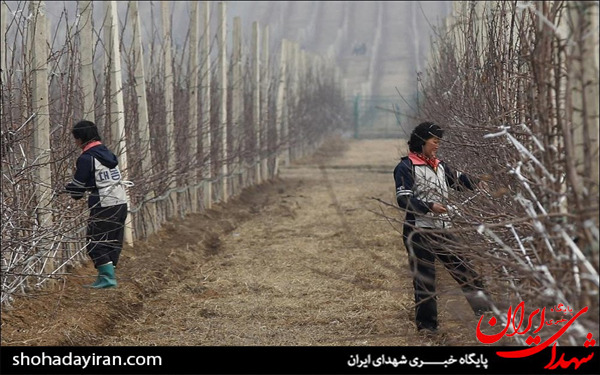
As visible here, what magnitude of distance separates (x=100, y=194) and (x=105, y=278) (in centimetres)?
71

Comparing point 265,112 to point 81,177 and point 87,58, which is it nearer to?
point 87,58

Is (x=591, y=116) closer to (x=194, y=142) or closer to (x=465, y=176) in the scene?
(x=465, y=176)

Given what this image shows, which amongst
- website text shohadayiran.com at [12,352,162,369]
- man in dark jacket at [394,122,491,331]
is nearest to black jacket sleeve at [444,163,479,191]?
man in dark jacket at [394,122,491,331]

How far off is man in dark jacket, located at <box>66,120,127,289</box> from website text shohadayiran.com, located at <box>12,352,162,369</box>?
223cm

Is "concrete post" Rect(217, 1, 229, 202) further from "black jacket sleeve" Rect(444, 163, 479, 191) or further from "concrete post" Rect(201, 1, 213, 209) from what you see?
"black jacket sleeve" Rect(444, 163, 479, 191)

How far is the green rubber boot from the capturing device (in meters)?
8.98

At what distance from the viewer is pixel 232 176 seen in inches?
702

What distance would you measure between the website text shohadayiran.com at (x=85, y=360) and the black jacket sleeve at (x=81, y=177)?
7.83 ft

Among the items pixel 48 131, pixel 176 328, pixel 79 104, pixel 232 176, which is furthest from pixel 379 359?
pixel 232 176

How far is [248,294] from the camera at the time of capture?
30.9 ft

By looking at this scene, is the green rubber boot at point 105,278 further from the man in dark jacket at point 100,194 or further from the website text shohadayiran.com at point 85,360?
the website text shohadayiran.com at point 85,360

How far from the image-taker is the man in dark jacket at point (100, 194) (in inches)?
343

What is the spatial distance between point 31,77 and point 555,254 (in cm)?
567

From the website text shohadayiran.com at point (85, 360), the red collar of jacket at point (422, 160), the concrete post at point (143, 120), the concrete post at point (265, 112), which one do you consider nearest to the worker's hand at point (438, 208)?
the red collar of jacket at point (422, 160)
